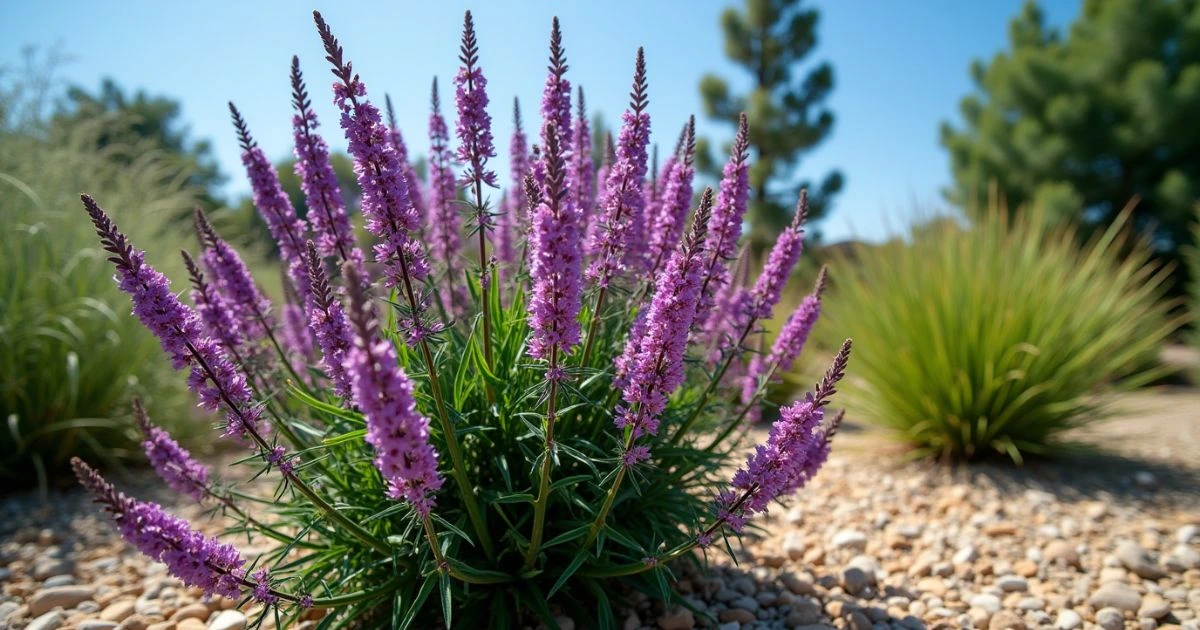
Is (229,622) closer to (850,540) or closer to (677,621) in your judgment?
(677,621)

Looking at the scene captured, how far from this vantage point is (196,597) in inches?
120

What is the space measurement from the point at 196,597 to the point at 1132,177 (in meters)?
23.0

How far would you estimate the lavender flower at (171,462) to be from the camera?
91.2 inches

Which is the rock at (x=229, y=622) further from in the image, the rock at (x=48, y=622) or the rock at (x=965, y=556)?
the rock at (x=965, y=556)

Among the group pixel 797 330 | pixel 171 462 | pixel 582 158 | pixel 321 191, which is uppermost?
pixel 582 158

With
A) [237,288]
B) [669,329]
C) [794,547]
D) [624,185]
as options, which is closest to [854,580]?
[794,547]

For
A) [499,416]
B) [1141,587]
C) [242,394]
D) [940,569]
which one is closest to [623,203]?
[499,416]

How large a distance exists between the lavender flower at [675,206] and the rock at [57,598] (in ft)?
10.9

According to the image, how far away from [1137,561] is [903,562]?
1.24 metres

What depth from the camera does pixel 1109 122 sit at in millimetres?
17734

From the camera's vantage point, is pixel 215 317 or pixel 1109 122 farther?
pixel 1109 122

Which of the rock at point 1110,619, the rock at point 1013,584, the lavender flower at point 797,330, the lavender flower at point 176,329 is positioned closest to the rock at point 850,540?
the rock at point 1013,584

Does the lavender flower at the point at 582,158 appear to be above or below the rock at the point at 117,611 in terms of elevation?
above

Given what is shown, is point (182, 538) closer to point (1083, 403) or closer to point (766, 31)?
point (1083, 403)
